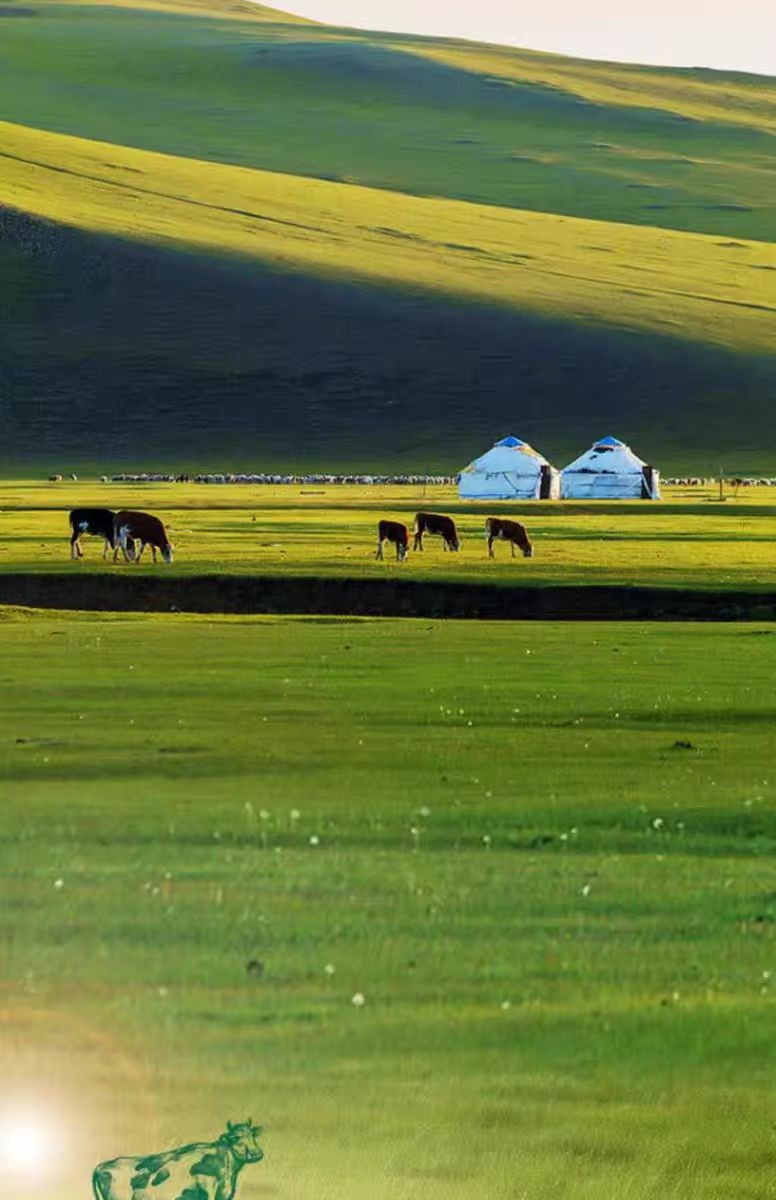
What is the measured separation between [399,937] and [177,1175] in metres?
6.91

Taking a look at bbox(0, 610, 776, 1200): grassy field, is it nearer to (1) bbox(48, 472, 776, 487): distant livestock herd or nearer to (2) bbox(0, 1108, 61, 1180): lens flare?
(2) bbox(0, 1108, 61, 1180): lens flare

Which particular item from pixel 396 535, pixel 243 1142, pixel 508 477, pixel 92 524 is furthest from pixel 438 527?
pixel 243 1142

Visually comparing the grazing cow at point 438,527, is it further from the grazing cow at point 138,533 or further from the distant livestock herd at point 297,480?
the distant livestock herd at point 297,480

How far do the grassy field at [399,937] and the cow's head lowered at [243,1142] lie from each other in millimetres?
159

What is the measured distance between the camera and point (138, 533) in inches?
2488

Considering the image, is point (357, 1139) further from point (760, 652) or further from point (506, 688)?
point (760, 652)

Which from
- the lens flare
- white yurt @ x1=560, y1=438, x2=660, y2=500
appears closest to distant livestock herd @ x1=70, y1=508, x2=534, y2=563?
the lens flare

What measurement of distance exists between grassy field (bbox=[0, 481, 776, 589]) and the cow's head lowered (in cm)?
4879

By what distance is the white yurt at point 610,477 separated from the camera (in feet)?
435

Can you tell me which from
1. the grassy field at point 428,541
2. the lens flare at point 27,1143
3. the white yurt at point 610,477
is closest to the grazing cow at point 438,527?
the grassy field at point 428,541

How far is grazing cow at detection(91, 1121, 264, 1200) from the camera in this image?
768 cm

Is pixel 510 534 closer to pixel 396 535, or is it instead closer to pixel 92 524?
pixel 396 535

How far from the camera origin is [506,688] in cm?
3334

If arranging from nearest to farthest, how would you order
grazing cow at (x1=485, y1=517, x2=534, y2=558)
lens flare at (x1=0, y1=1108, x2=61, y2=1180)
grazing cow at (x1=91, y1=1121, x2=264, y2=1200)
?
grazing cow at (x1=91, y1=1121, x2=264, y2=1200)
lens flare at (x1=0, y1=1108, x2=61, y2=1180)
grazing cow at (x1=485, y1=517, x2=534, y2=558)
